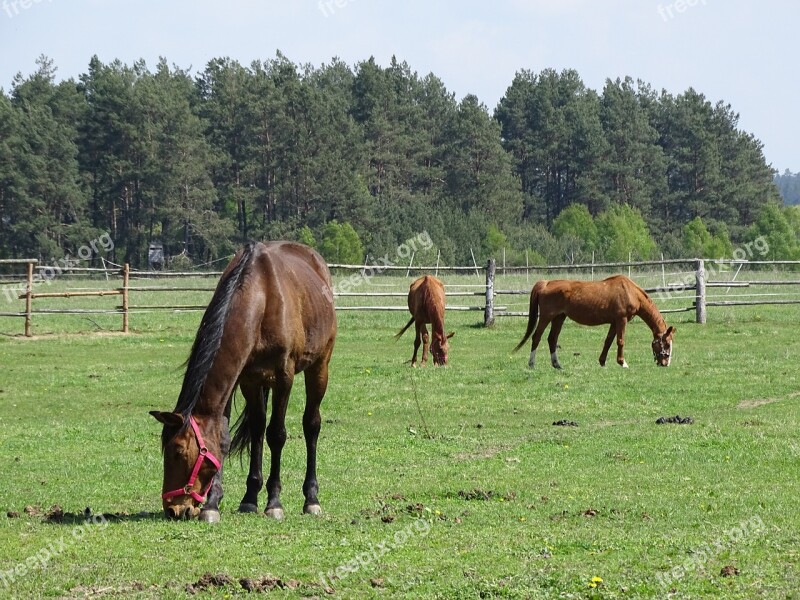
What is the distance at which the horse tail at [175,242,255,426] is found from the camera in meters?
6.22

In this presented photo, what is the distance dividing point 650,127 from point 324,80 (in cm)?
2482

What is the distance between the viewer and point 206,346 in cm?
631

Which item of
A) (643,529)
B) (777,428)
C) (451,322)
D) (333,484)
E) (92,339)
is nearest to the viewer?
(643,529)

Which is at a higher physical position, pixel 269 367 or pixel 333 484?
pixel 269 367

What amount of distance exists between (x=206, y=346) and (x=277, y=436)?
108 cm

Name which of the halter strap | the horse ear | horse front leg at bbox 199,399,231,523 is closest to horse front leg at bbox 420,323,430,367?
horse front leg at bbox 199,399,231,523

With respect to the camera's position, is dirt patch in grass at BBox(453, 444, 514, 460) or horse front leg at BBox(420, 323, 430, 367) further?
horse front leg at BBox(420, 323, 430, 367)

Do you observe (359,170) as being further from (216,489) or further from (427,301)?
(216,489)

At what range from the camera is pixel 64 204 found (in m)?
59.0

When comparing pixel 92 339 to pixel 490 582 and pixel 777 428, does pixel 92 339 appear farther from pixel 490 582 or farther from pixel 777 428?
pixel 490 582

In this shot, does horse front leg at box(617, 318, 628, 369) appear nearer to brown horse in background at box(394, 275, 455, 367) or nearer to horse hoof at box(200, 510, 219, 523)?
brown horse in background at box(394, 275, 455, 367)

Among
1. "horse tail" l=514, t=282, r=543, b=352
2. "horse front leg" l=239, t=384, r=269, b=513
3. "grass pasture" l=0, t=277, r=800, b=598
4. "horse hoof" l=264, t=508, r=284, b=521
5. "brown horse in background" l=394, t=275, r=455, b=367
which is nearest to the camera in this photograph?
"grass pasture" l=0, t=277, r=800, b=598

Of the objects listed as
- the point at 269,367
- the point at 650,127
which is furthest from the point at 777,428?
the point at 650,127

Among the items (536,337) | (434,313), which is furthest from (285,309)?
(434,313)
